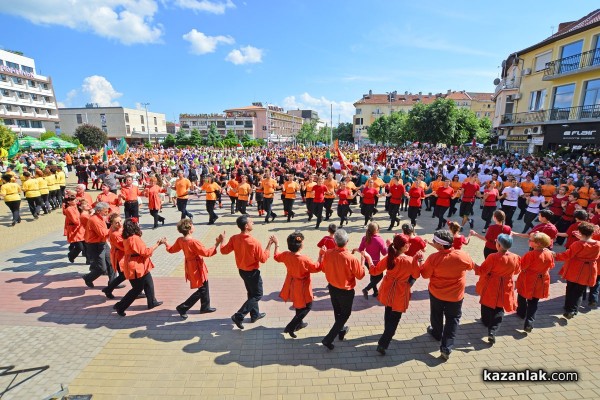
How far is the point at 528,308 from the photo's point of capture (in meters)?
4.93

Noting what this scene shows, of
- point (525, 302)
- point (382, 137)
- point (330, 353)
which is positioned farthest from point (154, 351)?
point (382, 137)

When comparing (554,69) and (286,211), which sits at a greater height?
(554,69)

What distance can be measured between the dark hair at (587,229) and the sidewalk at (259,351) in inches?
60.7

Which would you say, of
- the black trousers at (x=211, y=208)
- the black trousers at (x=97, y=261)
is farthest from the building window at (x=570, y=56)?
the black trousers at (x=97, y=261)

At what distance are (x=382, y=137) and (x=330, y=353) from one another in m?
59.3

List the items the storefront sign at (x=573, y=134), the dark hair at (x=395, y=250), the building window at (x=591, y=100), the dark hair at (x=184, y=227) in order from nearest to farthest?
the dark hair at (x=395, y=250)
the dark hair at (x=184, y=227)
the storefront sign at (x=573, y=134)
the building window at (x=591, y=100)

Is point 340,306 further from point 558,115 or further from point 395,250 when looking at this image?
point 558,115

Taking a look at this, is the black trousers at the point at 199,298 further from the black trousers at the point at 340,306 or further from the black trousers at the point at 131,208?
the black trousers at the point at 131,208

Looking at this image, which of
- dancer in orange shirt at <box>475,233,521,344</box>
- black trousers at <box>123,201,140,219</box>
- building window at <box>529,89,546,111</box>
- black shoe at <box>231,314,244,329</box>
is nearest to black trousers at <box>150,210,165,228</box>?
black trousers at <box>123,201,140,219</box>

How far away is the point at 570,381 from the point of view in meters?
3.94

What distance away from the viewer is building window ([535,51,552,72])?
22.8m

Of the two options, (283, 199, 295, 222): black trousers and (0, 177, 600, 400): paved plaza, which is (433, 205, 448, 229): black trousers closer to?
(0, 177, 600, 400): paved plaza

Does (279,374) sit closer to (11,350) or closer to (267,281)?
(267,281)

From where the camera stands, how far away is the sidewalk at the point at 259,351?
3.82 meters
